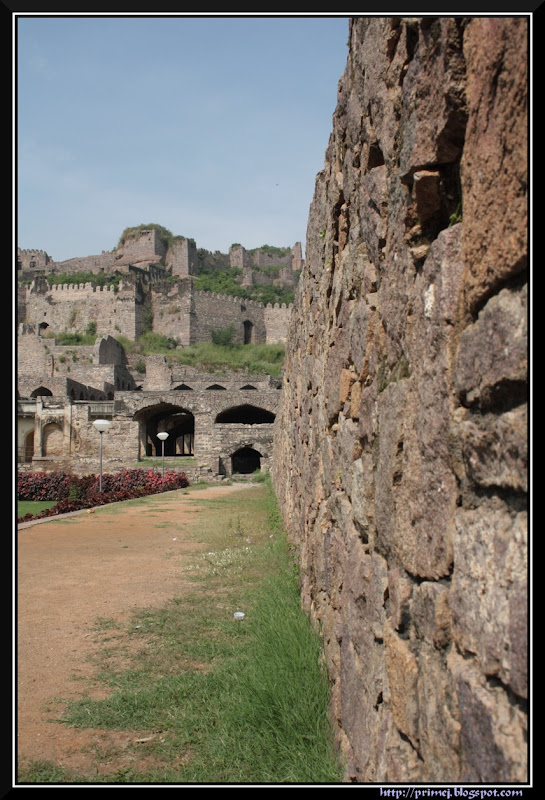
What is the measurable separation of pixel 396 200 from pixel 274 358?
46.3 m

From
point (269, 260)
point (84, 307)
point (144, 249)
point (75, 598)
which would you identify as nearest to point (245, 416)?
point (84, 307)

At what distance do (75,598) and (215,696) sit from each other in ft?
10.7

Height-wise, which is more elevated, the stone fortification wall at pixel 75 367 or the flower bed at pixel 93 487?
the stone fortification wall at pixel 75 367

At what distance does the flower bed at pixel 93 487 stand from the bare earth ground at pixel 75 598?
13.6 feet

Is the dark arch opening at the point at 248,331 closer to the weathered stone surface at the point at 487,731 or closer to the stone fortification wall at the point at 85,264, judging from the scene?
the stone fortification wall at the point at 85,264

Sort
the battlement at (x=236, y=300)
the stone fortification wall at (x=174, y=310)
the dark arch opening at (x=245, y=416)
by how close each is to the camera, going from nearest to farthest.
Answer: the dark arch opening at (x=245, y=416), the stone fortification wall at (x=174, y=310), the battlement at (x=236, y=300)

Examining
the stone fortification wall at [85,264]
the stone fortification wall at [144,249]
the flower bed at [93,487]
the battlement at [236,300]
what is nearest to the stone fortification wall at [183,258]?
the stone fortification wall at [144,249]

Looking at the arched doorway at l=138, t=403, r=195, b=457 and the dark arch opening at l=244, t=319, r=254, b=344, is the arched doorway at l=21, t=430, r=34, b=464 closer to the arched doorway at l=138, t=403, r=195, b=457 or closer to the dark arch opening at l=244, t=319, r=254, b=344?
the arched doorway at l=138, t=403, r=195, b=457

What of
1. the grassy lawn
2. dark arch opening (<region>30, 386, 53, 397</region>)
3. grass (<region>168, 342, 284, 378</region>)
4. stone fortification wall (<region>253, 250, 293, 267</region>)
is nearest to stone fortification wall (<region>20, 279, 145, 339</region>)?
grass (<region>168, 342, 284, 378</region>)

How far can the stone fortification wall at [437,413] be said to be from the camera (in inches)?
44.4

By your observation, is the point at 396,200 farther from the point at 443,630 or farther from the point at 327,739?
the point at 327,739

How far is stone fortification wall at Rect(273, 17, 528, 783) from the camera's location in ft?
3.70

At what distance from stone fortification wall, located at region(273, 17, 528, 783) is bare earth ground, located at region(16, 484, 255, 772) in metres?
1.60

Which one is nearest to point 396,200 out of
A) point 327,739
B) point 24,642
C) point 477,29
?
point 477,29
